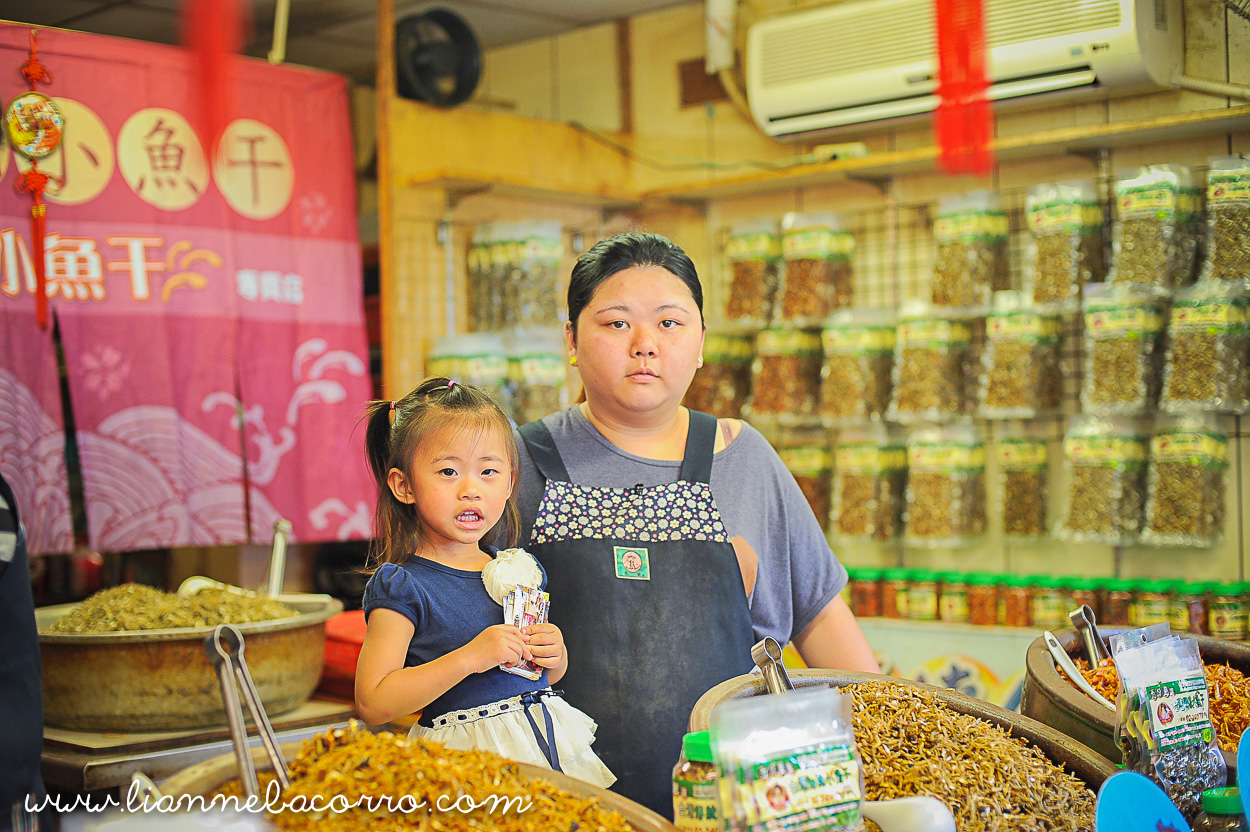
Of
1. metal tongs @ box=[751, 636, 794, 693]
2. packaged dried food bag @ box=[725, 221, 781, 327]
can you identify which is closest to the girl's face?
metal tongs @ box=[751, 636, 794, 693]

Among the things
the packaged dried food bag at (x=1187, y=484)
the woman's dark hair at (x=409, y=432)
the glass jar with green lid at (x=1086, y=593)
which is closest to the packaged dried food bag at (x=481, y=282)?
the glass jar with green lid at (x=1086, y=593)

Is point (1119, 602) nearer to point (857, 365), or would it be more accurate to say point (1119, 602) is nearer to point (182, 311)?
point (857, 365)

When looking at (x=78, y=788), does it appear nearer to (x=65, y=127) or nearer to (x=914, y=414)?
(x=65, y=127)

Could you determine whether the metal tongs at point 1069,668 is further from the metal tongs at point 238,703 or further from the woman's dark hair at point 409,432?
the metal tongs at point 238,703

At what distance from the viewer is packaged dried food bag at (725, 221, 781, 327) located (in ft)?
12.8

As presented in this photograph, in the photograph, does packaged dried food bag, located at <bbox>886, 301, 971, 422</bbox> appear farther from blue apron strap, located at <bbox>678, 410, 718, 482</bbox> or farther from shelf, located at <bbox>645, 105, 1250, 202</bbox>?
blue apron strap, located at <bbox>678, 410, 718, 482</bbox>

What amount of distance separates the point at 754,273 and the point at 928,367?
0.75m

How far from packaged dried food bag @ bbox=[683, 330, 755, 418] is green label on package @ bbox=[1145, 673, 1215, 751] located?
2734 millimetres

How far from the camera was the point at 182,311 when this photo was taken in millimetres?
3477

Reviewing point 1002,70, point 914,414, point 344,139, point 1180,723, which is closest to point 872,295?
point 914,414

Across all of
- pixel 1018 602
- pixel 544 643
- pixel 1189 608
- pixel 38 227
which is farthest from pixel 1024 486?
pixel 38 227

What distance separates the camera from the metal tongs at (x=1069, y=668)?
143 centimetres

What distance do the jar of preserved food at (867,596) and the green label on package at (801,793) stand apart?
108 inches

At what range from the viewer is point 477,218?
4.09 m
